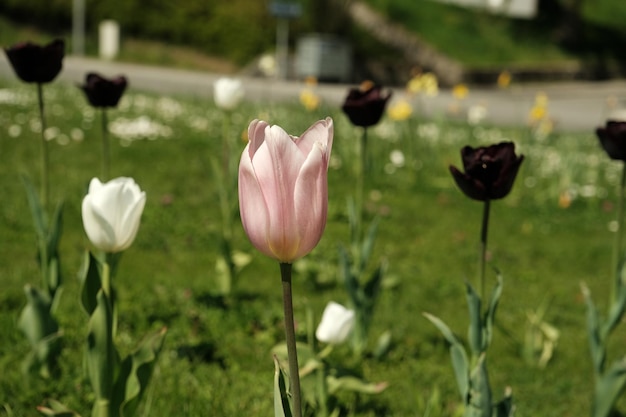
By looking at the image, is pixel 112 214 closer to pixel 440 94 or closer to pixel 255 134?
pixel 255 134

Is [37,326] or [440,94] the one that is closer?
[37,326]

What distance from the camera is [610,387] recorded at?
7.56ft

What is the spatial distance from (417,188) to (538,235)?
1.19 m

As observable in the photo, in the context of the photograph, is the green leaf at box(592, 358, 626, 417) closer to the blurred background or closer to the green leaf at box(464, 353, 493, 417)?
the green leaf at box(464, 353, 493, 417)

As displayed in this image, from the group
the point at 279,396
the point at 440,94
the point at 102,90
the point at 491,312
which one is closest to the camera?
the point at 279,396

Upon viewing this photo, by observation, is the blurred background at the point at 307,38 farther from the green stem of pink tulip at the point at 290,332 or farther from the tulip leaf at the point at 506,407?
the green stem of pink tulip at the point at 290,332

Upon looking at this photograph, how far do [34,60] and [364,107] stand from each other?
107 cm

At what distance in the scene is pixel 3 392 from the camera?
2.48 metres

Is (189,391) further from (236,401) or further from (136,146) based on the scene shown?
(136,146)

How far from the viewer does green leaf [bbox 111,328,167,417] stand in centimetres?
188

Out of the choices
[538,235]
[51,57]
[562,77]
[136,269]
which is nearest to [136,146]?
[136,269]

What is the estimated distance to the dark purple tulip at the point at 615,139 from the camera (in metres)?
2.21

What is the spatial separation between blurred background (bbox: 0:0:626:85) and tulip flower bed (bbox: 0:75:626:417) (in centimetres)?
1265

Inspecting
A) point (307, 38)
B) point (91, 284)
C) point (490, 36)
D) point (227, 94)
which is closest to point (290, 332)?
point (91, 284)
